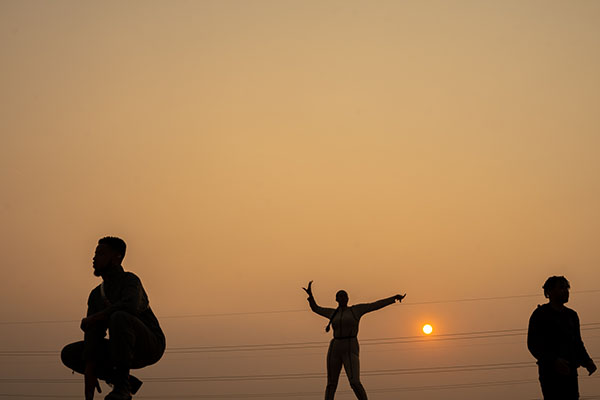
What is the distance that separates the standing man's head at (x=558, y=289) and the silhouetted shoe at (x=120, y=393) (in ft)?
22.0

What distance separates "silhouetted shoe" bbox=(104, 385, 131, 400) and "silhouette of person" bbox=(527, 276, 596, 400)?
6.38 meters

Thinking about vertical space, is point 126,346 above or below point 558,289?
below

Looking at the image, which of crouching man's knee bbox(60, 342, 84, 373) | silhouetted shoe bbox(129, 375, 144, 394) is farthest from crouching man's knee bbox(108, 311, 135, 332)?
silhouetted shoe bbox(129, 375, 144, 394)

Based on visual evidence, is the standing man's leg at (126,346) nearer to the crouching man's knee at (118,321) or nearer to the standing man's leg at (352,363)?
the crouching man's knee at (118,321)

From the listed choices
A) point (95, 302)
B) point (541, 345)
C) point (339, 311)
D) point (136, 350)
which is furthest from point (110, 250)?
point (339, 311)

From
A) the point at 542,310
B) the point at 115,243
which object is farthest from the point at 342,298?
the point at 115,243

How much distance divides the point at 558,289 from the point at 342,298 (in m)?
6.97

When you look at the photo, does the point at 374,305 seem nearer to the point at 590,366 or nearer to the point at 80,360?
the point at 590,366

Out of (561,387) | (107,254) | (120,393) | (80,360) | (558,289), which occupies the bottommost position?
(561,387)

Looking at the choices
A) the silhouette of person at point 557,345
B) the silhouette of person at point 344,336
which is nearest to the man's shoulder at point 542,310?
the silhouette of person at point 557,345

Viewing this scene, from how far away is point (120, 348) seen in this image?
10008 millimetres

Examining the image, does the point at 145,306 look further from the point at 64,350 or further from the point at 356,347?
the point at 356,347

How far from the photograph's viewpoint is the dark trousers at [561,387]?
42.0ft

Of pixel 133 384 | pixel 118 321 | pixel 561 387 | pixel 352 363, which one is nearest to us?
pixel 118 321
